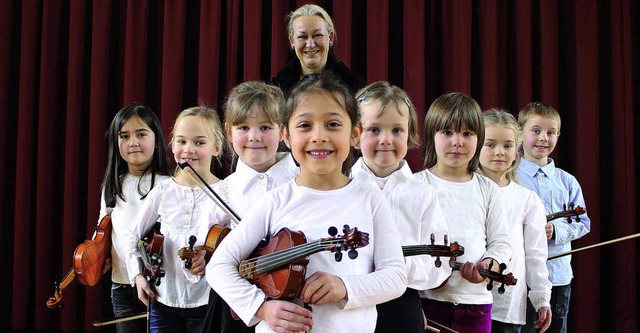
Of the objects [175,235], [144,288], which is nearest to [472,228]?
[175,235]

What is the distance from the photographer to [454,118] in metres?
2.08

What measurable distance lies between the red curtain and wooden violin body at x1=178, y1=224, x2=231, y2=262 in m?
2.03

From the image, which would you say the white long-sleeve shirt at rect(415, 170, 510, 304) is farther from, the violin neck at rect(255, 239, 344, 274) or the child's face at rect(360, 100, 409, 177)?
the violin neck at rect(255, 239, 344, 274)

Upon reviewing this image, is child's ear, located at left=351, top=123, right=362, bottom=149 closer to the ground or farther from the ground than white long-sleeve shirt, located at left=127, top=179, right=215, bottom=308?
farther from the ground

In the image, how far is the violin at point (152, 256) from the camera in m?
2.07

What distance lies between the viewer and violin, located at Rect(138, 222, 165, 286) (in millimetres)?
2072

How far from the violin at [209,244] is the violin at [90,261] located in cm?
65

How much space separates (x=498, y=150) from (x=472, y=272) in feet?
2.29

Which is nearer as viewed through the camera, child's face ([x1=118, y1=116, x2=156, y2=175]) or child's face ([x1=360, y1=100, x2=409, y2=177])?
child's face ([x1=360, y1=100, x2=409, y2=177])

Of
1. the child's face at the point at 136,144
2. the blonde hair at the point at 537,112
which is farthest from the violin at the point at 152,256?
the blonde hair at the point at 537,112

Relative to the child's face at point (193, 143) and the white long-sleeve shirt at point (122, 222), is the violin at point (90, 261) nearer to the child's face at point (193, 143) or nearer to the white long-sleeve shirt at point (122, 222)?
the white long-sleeve shirt at point (122, 222)

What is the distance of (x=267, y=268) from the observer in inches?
51.4

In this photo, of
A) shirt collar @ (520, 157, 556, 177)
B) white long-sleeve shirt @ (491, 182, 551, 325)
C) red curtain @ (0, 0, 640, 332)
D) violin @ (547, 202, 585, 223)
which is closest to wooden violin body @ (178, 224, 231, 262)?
white long-sleeve shirt @ (491, 182, 551, 325)

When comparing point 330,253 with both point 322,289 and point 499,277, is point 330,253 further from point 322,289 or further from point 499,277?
point 499,277
